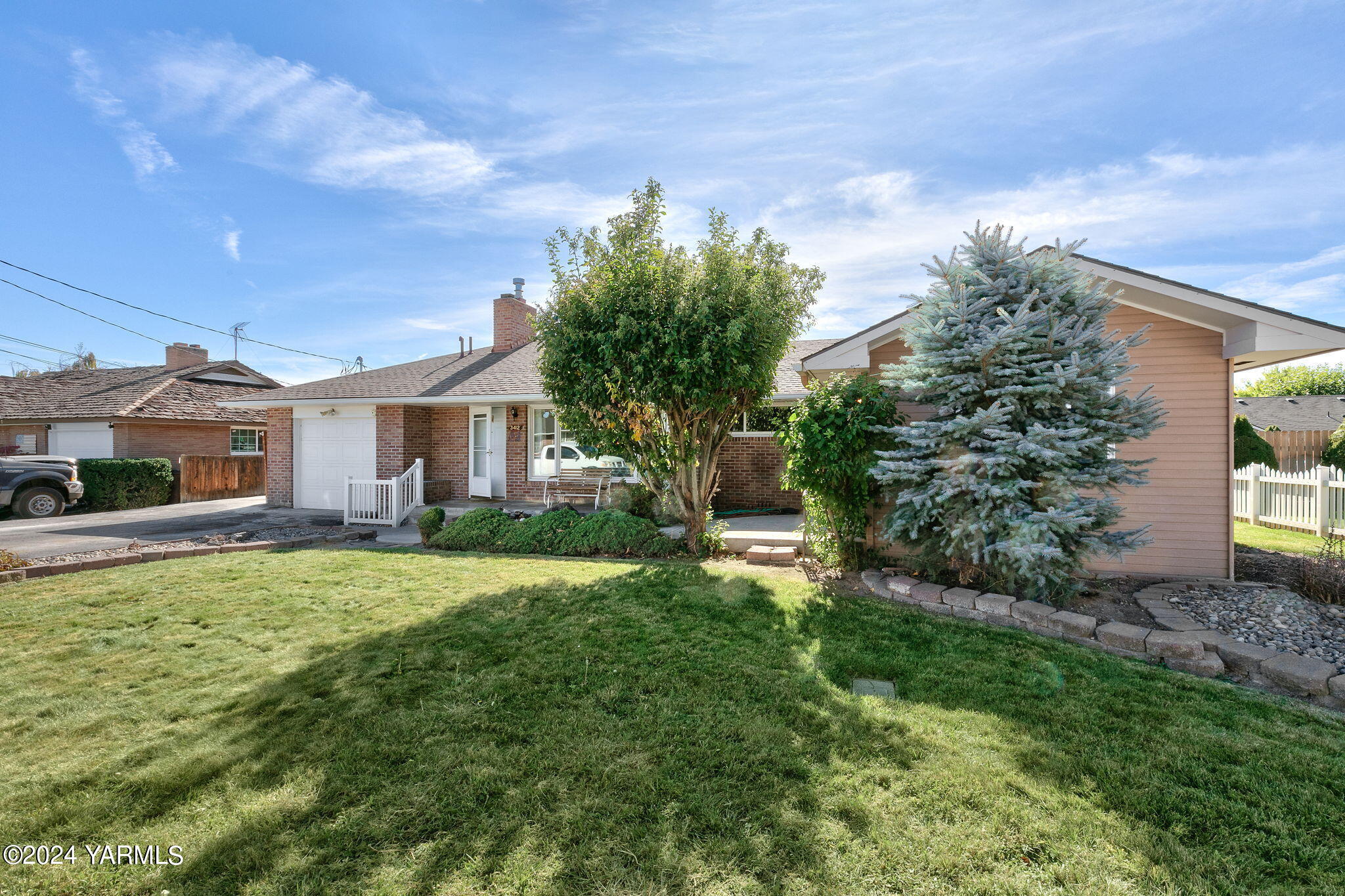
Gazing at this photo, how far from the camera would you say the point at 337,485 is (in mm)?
14031

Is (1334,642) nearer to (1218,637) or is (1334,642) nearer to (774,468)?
(1218,637)

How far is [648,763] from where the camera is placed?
2.66m

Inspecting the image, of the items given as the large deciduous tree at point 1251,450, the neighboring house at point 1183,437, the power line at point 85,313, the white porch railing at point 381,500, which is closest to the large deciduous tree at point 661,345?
the neighboring house at point 1183,437

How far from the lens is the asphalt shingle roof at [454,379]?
1250cm

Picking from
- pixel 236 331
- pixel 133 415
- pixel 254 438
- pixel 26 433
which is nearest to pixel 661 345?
pixel 133 415

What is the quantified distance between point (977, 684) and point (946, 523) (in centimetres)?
186

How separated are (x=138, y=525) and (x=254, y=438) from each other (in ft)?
34.9

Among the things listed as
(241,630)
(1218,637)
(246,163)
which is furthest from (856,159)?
(246,163)

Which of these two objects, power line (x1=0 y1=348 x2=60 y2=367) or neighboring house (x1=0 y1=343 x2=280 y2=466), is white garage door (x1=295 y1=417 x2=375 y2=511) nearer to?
neighboring house (x1=0 y1=343 x2=280 y2=466)

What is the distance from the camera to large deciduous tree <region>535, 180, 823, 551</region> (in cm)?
712

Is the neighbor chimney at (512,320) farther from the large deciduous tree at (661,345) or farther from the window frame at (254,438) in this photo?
the window frame at (254,438)

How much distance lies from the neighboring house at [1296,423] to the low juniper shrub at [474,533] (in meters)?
18.0

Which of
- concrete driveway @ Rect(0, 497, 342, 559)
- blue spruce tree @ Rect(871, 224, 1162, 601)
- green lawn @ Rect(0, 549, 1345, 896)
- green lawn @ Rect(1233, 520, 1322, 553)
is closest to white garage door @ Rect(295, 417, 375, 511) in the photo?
concrete driveway @ Rect(0, 497, 342, 559)

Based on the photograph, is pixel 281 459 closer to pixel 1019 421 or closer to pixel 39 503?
pixel 39 503
